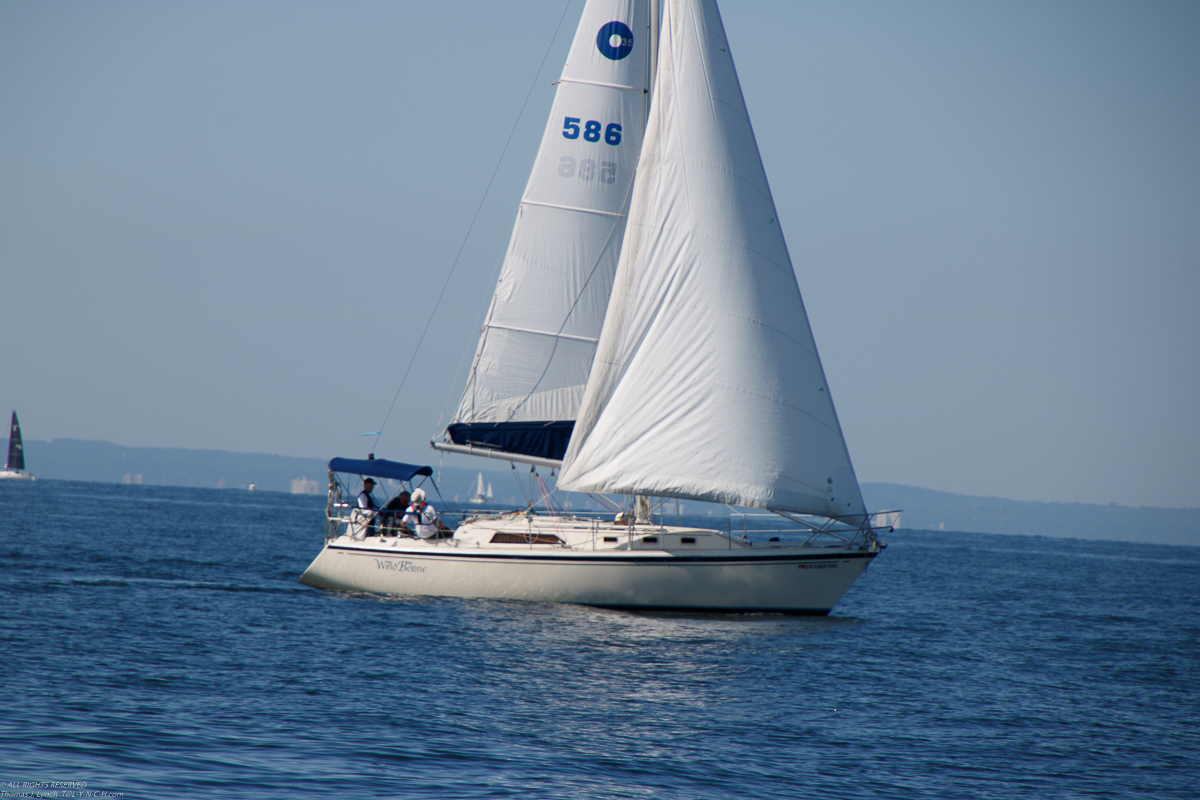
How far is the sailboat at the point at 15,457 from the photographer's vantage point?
12072 cm

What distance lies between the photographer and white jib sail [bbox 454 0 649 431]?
2420cm

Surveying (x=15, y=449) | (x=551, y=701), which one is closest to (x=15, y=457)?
(x=15, y=449)

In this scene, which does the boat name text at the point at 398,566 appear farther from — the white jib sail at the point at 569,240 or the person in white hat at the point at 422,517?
the white jib sail at the point at 569,240

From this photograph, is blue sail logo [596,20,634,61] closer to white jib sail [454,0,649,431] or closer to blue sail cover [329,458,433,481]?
white jib sail [454,0,649,431]

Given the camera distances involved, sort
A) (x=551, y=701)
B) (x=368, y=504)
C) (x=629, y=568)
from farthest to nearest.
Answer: (x=368, y=504) < (x=629, y=568) < (x=551, y=701)

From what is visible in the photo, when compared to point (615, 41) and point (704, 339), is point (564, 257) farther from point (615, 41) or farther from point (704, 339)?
point (615, 41)

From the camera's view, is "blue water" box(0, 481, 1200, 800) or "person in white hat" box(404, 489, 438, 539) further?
"person in white hat" box(404, 489, 438, 539)

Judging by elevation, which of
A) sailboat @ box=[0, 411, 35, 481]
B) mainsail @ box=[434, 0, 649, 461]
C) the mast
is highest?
the mast

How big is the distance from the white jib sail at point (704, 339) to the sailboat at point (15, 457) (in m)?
114

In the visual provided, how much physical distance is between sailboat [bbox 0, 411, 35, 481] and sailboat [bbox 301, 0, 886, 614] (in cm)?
11192

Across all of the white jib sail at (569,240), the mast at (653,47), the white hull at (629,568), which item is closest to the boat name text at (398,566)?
the white hull at (629,568)

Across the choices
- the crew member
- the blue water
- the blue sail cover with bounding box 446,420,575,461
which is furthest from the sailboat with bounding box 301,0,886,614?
the blue water

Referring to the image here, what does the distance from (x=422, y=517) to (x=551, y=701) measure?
31.6ft

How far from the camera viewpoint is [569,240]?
952 inches
